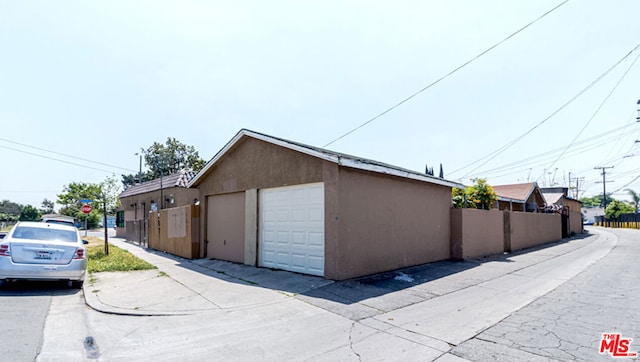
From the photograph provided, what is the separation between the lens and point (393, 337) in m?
4.70

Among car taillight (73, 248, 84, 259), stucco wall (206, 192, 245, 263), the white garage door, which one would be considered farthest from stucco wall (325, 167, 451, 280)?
car taillight (73, 248, 84, 259)

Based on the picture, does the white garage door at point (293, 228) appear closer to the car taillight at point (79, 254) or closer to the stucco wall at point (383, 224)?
the stucco wall at point (383, 224)

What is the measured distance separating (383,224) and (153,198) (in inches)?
791

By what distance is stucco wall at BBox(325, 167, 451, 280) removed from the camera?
26.4 feet

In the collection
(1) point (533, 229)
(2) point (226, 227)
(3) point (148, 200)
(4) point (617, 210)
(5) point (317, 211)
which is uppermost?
(5) point (317, 211)

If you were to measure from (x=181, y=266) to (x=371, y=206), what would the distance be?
671 centimetres

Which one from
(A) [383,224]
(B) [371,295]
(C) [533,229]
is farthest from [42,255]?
(C) [533,229]

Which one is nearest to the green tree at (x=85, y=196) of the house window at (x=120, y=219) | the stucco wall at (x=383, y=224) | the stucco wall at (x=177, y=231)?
the house window at (x=120, y=219)

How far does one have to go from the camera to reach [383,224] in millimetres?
9227

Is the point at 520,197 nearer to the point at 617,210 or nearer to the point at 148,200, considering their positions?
the point at 148,200

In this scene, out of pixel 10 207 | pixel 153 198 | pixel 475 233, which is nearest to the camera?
pixel 475 233

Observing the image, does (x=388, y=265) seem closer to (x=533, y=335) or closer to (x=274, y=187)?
(x=274, y=187)

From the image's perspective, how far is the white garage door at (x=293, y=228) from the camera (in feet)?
28.0

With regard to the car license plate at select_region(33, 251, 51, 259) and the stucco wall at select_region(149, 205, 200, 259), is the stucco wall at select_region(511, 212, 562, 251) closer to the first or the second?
the stucco wall at select_region(149, 205, 200, 259)
